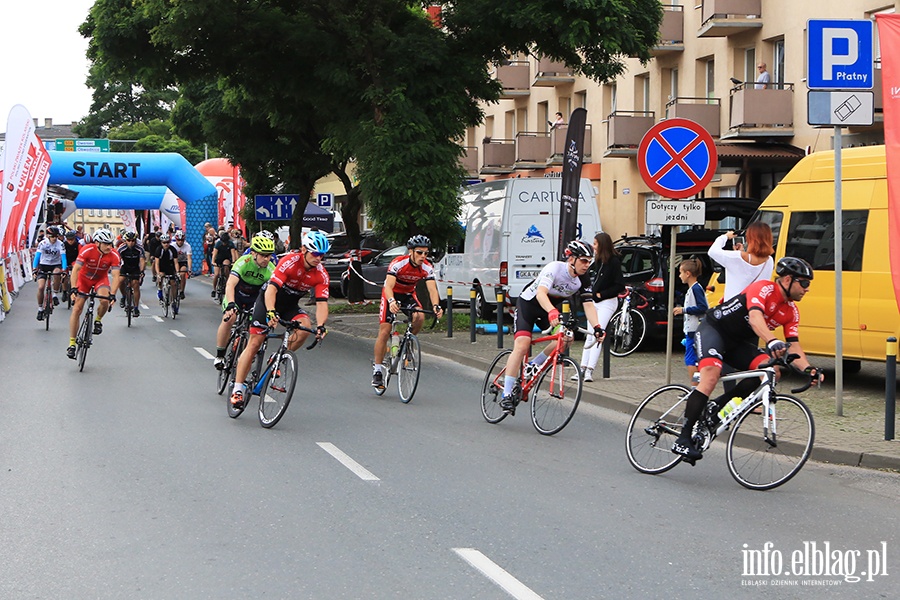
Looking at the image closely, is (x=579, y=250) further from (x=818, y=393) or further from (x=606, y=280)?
(x=606, y=280)

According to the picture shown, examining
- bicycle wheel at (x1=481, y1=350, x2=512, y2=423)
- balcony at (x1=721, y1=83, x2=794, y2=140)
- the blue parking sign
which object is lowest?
bicycle wheel at (x1=481, y1=350, x2=512, y2=423)

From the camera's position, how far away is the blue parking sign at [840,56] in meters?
11.5

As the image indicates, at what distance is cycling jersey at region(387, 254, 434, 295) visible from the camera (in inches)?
525

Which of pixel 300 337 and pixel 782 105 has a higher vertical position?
pixel 782 105

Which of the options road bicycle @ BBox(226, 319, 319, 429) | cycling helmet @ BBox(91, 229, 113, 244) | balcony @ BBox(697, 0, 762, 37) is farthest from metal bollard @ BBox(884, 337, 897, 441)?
balcony @ BBox(697, 0, 762, 37)

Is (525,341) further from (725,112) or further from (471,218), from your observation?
(725,112)

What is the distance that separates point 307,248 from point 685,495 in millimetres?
4723

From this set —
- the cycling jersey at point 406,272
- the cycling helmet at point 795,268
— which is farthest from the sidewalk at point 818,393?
the cycling jersey at point 406,272

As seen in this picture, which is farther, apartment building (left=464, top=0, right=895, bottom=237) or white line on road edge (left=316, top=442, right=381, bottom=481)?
apartment building (left=464, top=0, right=895, bottom=237)

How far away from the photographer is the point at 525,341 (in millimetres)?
11352

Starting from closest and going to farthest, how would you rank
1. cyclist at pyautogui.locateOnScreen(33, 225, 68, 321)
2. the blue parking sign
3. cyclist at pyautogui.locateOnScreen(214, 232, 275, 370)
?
the blue parking sign, cyclist at pyautogui.locateOnScreen(214, 232, 275, 370), cyclist at pyautogui.locateOnScreen(33, 225, 68, 321)

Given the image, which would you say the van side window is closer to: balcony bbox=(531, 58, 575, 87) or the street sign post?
the street sign post

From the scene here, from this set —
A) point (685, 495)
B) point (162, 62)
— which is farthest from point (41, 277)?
point (685, 495)

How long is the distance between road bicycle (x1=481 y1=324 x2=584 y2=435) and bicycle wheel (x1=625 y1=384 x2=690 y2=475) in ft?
4.73
